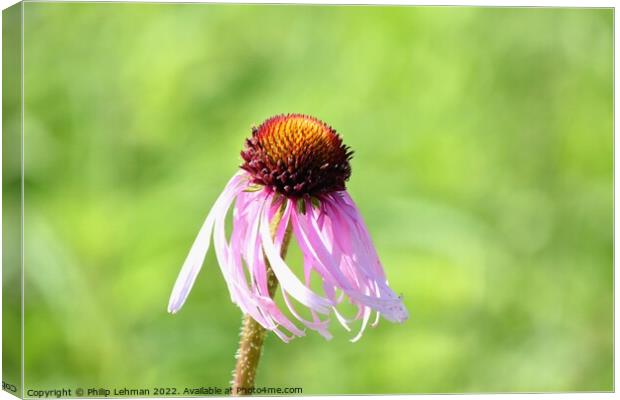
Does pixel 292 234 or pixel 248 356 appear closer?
pixel 248 356

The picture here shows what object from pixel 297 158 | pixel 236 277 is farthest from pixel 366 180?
pixel 236 277

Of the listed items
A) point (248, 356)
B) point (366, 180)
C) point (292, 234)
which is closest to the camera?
point (248, 356)

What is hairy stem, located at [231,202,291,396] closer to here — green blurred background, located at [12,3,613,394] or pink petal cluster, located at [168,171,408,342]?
pink petal cluster, located at [168,171,408,342]

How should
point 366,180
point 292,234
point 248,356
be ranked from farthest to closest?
1. point 366,180
2. point 292,234
3. point 248,356

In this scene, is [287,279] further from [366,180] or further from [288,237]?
[366,180]

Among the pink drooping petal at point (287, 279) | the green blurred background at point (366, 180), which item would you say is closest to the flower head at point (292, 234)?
the pink drooping petal at point (287, 279)

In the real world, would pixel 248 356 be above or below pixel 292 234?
below

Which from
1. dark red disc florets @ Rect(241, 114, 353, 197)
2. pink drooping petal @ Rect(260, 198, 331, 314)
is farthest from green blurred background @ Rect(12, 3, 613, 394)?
pink drooping petal @ Rect(260, 198, 331, 314)

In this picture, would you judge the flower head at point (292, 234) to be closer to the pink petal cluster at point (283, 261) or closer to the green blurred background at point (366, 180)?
the pink petal cluster at point (283, 261)
